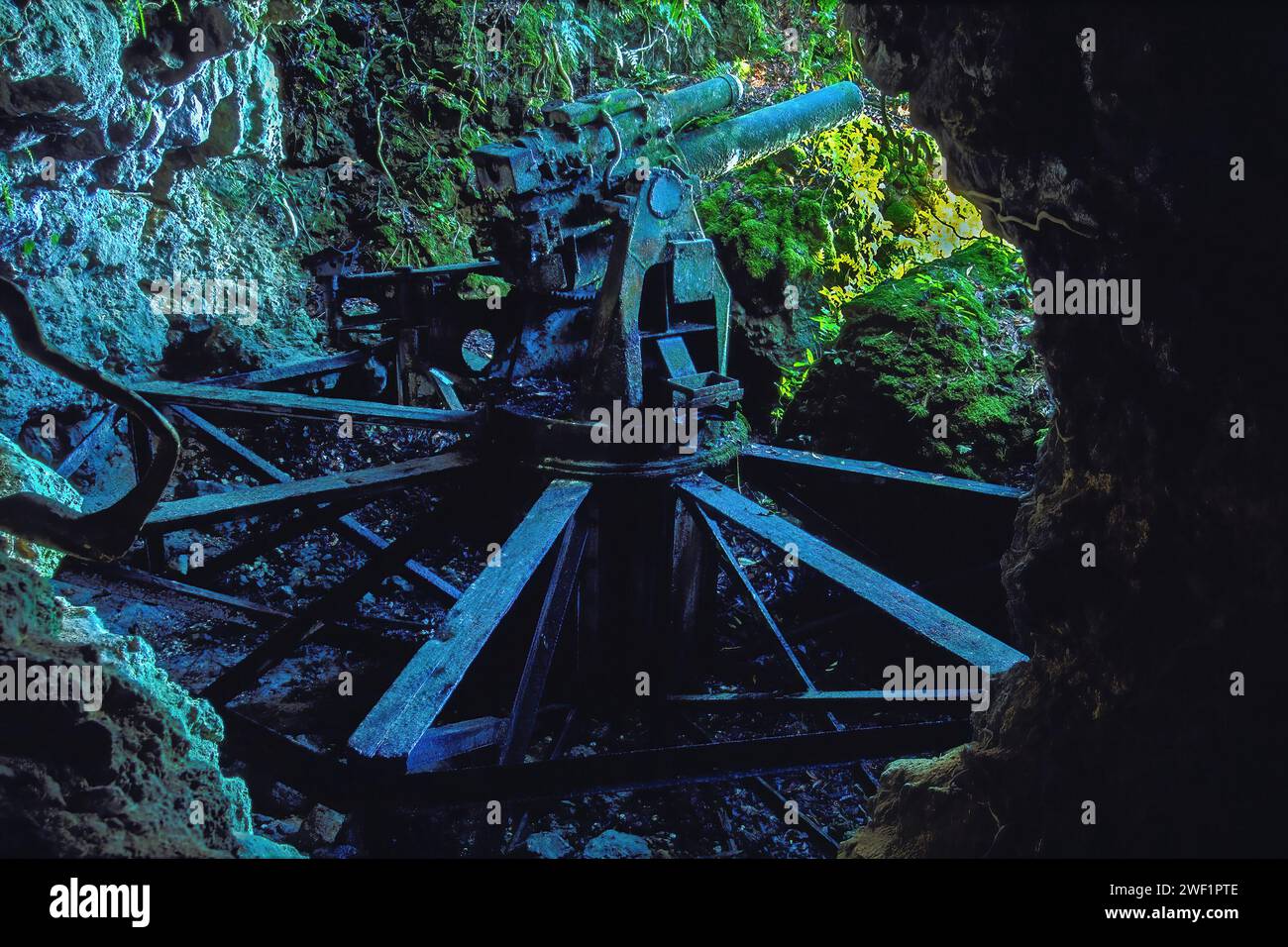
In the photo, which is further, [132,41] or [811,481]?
[811,481]

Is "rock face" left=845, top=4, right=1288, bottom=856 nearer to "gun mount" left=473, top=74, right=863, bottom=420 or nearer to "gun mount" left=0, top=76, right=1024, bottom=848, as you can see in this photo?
"gun mount" left=0, top=76, right=1024, bottom=848

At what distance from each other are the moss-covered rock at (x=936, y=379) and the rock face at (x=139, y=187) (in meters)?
2.96

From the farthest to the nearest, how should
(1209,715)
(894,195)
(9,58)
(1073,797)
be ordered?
(894,195)
(9,58)
(1073,797)
(1209,715)

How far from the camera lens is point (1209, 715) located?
1420 mm

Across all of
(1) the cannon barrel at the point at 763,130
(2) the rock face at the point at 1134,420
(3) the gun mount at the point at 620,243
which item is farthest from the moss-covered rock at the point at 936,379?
(2) the rock face at the point at 1134,420

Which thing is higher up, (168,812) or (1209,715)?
(1209,715)

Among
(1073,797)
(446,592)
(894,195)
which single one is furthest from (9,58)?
(894,195)

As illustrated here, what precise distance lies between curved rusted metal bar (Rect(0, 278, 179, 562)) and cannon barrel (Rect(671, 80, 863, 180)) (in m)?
3.47

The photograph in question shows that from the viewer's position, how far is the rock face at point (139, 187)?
2953 millimetres

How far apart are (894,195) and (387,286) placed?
4610 mm

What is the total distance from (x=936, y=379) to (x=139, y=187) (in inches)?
150

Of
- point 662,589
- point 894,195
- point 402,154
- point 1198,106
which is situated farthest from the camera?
point 894,195

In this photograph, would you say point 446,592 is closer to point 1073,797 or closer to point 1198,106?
point 1073,797
